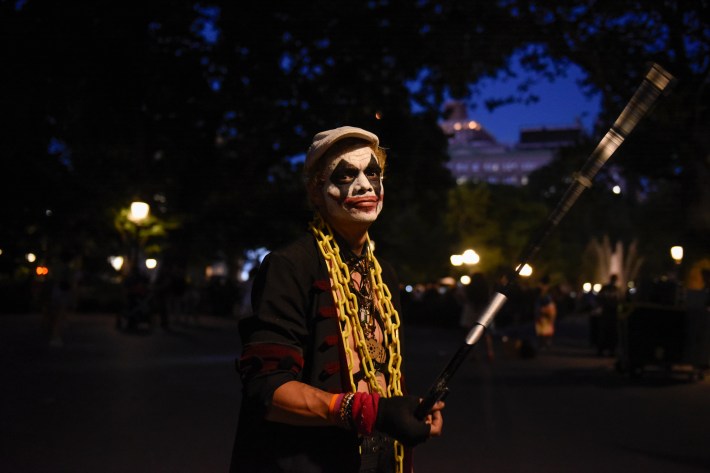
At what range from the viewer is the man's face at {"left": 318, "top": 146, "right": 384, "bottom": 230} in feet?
9.37

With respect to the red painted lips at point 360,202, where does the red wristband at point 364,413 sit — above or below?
below

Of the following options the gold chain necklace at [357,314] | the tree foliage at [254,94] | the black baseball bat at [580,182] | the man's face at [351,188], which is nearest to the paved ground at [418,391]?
the tree foliage at [254,94]

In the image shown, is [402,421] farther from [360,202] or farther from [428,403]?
[360,202]

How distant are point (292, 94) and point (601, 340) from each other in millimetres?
11046

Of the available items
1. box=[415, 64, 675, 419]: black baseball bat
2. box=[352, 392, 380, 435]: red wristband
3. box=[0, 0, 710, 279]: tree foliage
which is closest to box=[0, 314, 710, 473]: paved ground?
box=[0, 0, 710, 279]: tree foliage

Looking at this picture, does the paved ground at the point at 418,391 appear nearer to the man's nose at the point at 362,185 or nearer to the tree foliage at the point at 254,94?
the tree foliage at the point at 254,94

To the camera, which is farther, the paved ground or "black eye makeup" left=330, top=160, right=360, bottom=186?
the paved ground

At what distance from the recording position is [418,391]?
41.6 feet

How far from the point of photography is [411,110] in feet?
92.9

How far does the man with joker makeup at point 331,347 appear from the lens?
2.45m

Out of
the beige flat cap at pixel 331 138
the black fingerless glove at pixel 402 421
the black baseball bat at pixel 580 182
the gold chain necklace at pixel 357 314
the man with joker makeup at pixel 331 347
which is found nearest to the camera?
the black baseball bat at pixel 580 182

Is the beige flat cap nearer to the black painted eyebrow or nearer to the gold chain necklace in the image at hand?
the black painted eyebrow

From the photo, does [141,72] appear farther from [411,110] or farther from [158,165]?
[411,110]

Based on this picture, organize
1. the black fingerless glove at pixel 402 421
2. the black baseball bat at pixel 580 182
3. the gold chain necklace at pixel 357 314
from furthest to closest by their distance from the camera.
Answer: the gold chain necklace at pixel 357 314, the black fingerless glove at pixel 402 421, the black baseball bat at pixel 580 182
